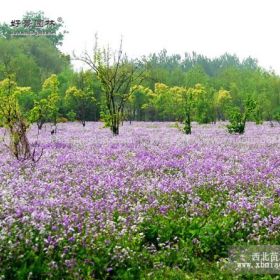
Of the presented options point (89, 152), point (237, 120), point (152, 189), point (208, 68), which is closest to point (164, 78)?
→ point (237, 120)

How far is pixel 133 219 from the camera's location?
7.90m

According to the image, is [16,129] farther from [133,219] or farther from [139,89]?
[139,89]

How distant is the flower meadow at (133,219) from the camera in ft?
20.5

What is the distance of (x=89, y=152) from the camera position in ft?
54.6

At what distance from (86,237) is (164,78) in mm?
83628

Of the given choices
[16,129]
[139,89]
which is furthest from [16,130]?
[139,89]

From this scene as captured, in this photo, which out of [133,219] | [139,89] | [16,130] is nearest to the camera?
[133,219]

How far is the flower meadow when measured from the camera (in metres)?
6.26

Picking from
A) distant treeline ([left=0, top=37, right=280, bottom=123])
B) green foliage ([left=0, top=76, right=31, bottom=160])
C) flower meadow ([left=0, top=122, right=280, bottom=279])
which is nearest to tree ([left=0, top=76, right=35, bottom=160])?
green foliage ([left=0, top=76, right=31, bottom=160])

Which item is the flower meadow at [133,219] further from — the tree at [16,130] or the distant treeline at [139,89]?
the distant treeline at [139,89]

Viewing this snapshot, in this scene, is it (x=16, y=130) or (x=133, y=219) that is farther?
(x=16, y=130)

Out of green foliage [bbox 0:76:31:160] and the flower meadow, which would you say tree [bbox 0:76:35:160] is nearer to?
green foliage [bbox 0:76:31:160]

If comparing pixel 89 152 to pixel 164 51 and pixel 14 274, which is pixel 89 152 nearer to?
pixel 14 274

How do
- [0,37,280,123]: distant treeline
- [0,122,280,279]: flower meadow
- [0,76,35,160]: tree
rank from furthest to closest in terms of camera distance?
[0,37,280,123]: distant treeline < [0,76,35,160]: tree < [0,122,280,279]: flower meadow
